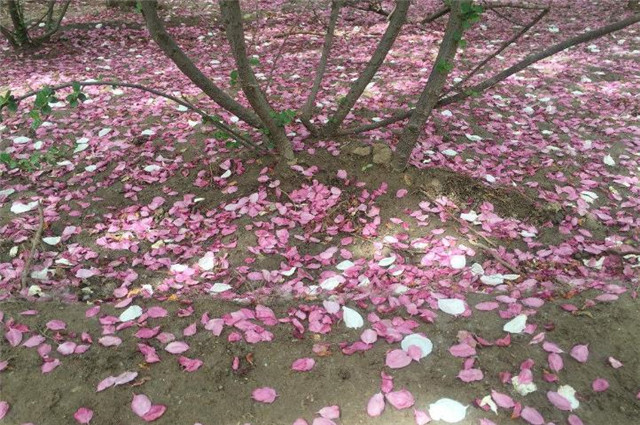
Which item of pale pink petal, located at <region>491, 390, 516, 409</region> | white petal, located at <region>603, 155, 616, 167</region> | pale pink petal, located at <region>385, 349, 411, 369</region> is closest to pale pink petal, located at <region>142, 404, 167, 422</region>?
pale pink petal, located at <region>385, 349, 411, 369</region>

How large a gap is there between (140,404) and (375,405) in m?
0.90

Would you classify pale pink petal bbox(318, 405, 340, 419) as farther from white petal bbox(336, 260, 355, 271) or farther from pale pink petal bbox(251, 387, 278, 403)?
white petal bbox(336, 260, 355, 271)

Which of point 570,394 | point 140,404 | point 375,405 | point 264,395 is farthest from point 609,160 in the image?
point 140,404

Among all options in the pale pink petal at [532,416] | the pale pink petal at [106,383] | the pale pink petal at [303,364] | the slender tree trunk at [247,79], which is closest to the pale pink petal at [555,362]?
the pale pink petal at [532,416]

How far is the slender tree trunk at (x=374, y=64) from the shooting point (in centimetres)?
298

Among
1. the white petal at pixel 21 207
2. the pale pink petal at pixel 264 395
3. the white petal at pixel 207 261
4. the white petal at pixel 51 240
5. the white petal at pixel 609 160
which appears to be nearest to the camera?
the pale pink petal at pixel 264 395

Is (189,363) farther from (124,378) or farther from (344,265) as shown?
(344,265)

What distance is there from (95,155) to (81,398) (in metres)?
2.55

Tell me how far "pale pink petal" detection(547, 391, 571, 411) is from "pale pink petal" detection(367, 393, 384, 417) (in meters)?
0.64

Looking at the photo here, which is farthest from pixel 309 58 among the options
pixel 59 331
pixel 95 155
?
pixel 59 331

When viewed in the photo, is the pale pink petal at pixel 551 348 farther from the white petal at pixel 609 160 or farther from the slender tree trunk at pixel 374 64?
the white petal at pixel 609 160

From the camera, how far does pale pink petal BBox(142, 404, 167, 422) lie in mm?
1769

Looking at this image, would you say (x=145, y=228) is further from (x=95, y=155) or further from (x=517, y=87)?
(x=517, y=87)

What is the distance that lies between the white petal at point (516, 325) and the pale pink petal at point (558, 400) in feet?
1.11
